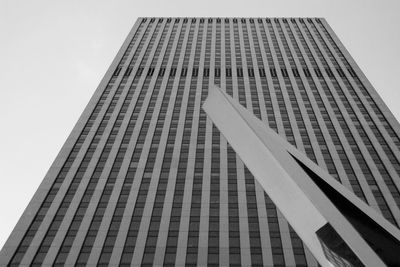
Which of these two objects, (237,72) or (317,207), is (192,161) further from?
(317,207)

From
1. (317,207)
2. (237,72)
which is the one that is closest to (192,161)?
(237,72)

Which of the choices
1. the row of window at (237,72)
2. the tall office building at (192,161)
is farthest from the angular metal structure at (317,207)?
the row of window at (237,72)

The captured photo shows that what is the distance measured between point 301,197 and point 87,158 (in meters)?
37.2

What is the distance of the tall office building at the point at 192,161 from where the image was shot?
31.8 m

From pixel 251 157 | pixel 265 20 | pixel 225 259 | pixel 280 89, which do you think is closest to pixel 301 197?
pixel 251 157

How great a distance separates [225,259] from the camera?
3019 cm

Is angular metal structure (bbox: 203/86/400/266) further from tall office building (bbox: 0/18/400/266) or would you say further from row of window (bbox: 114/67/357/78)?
row of window (bbox: 114/67/357/78)

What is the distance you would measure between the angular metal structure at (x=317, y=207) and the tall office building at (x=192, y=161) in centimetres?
2113

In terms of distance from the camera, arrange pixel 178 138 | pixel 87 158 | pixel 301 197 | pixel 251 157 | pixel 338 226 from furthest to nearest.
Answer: pixel 178 138 → pixel 87 158 → pixel 251 157 → pixel 301 197 → pixel 338 226

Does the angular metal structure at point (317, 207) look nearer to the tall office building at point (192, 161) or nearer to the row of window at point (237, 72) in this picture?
the tall office building at point (192, 161)

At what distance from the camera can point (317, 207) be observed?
8.39 m

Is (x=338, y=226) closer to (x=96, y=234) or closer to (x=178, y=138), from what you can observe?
(x=96, y=234)

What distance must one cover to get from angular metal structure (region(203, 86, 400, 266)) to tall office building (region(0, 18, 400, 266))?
21126 millimetres

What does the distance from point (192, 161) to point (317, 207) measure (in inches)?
1339
